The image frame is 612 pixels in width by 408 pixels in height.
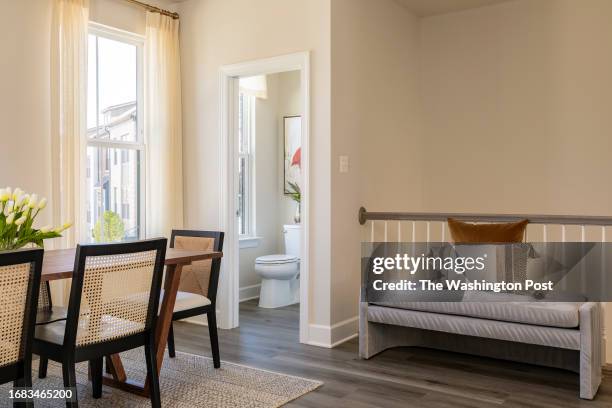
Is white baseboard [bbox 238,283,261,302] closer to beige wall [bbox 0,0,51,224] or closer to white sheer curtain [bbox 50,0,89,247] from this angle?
white sheer curtain [bbox 50,0,89,247]

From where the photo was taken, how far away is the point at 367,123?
4555mm

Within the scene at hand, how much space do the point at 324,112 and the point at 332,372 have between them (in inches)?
71.7

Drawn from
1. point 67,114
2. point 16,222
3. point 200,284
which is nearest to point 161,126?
point 67,114

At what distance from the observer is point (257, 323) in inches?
191

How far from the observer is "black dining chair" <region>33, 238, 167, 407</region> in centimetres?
242

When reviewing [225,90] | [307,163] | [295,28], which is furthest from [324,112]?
[225,90]

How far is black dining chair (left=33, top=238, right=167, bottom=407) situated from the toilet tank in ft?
10.3

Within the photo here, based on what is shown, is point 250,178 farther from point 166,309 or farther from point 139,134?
point 166,309

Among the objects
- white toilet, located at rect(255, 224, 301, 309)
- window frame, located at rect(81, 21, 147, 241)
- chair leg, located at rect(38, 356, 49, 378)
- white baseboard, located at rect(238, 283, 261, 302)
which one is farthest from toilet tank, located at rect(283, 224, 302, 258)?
chair leg, located at rect(38, 356, 49, 378)

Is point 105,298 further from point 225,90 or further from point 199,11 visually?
point 199,11

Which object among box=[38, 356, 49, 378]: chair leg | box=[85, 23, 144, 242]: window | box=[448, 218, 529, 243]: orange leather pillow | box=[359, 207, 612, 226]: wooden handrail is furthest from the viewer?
box=[85, 23, 144, 242]: window

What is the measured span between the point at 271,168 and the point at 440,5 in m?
2.43

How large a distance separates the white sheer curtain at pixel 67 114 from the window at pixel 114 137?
214mm

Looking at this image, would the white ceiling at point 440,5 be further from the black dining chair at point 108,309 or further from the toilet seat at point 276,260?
the black dining chair at point 108,309
